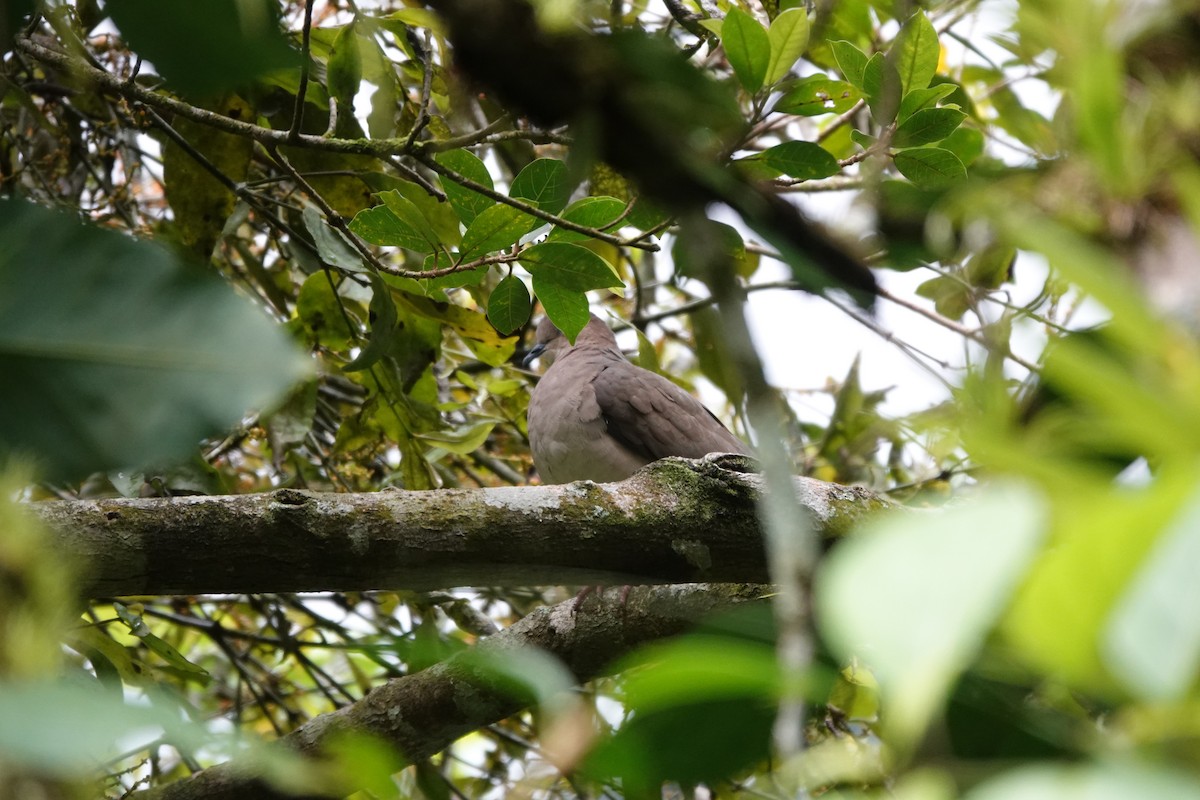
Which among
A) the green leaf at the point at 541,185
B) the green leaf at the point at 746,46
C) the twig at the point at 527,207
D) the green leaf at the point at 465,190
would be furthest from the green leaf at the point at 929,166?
the green leaf at the point at 465,190

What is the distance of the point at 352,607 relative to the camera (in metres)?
3.73

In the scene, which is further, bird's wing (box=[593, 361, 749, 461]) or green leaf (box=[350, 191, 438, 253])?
bird's wing (box=[593, 361, 749, 461])

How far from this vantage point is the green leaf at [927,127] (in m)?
2.16

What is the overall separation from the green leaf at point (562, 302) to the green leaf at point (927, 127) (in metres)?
0.70

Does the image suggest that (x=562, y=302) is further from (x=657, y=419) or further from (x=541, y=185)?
(x=657, y=419)

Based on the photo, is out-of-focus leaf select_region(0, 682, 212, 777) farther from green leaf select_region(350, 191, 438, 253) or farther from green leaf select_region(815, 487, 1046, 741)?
green leaf select_region(350, 191, 438, 253)

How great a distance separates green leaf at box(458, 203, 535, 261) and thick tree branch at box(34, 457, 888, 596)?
1.64ft

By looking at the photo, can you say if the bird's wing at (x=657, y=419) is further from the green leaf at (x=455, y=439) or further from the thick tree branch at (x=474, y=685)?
the thick tree branch at (x=474, y=685)

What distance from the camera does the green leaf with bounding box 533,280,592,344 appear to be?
229cm

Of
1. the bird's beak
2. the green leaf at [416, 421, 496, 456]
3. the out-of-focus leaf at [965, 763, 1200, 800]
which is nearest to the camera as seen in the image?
the out-of-focus leaf at [965, 763, 1200, 800]

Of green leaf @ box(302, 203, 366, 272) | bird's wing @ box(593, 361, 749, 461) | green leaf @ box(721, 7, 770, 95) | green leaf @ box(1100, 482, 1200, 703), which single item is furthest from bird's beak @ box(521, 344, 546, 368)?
green leaf @ box(1100, 482, 1200, 703)

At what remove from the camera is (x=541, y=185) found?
7.25ft

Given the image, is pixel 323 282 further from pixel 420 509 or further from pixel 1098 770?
pixel 1098 770

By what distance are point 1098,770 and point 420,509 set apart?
1.67 m
